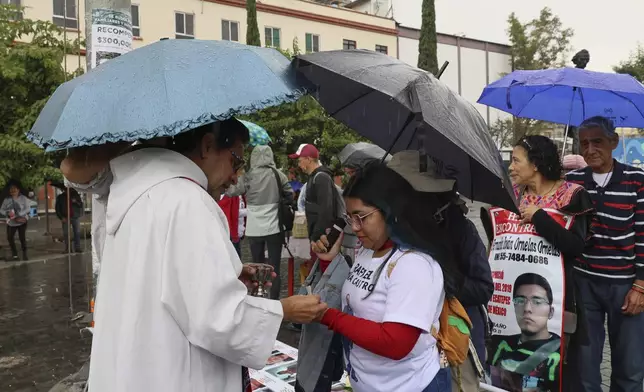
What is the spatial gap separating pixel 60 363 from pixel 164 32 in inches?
888

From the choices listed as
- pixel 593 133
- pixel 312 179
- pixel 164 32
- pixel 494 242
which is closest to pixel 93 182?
pixel 494 242

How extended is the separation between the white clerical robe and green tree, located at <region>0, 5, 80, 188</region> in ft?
33.4

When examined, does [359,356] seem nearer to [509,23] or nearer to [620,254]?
[620,254]

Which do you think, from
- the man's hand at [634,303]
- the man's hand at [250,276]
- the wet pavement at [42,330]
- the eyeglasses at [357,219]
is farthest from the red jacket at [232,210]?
the eyeglasses at [357,219]

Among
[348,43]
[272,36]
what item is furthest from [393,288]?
[348,43]

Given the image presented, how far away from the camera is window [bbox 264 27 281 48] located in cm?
2827

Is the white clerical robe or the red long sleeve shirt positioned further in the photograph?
the red long sleeve shirt

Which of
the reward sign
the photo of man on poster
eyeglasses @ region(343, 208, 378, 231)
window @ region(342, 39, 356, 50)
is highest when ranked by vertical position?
window @ region(342, 39, 356, 50)

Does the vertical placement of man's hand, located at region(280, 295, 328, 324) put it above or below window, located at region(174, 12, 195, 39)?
below

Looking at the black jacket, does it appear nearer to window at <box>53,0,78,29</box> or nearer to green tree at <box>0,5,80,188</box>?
green tree at <box>0,5,80,188</box>

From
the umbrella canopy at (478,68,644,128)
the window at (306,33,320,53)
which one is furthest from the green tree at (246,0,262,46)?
the umbrella canopy at (478,68,644,128)

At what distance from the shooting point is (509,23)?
34.4 meters

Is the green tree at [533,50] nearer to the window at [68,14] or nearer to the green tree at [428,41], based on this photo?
the green tree at [428,41]

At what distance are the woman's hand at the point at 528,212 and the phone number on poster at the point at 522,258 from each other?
22cm
